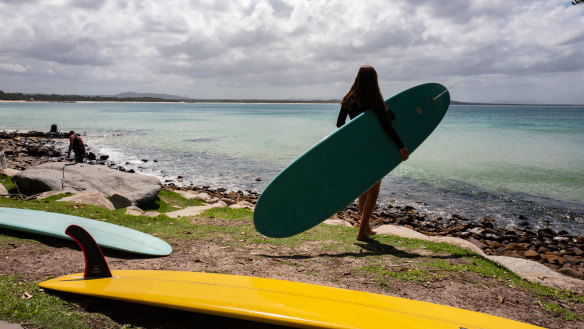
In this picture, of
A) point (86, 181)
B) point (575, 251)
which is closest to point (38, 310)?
point (86, 181)

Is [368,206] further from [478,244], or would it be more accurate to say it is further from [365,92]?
A: [478,244]

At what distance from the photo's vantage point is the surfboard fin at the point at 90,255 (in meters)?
3.22

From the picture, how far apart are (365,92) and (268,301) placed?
114 inches

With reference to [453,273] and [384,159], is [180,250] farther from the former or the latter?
[453,273]

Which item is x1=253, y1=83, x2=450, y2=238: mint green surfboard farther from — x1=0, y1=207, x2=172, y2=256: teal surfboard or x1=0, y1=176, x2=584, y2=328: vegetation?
x1=0, y1=207, x2=172, y2=256: teal surfboard

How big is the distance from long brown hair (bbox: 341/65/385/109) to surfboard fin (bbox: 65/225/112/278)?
3.31 metres

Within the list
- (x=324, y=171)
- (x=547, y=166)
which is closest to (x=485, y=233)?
(x=324, y=171)

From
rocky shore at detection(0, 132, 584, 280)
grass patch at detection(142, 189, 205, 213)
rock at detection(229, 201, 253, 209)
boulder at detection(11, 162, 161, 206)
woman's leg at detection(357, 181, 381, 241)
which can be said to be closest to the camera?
woman's leg at detection(357, 181, 381, 241)

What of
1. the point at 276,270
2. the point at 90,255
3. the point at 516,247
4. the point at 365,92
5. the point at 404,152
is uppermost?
the point at 365,92

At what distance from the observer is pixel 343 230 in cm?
633

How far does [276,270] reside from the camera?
4000mm

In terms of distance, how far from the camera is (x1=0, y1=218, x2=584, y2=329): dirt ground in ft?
9.37

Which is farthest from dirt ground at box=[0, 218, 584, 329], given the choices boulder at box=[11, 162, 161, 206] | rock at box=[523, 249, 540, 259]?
boulder at box=[11, 162, 161, 206]

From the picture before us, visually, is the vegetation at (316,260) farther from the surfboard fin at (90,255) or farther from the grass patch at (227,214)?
the grass patch at (227,214)
